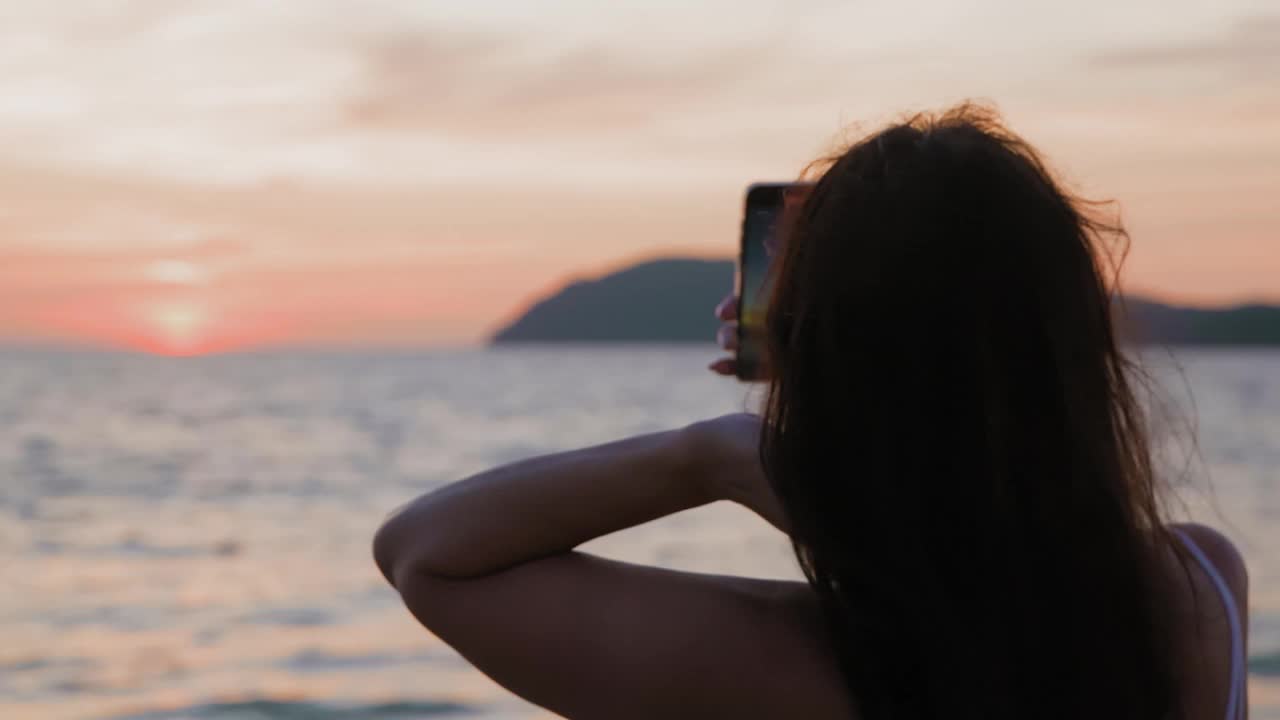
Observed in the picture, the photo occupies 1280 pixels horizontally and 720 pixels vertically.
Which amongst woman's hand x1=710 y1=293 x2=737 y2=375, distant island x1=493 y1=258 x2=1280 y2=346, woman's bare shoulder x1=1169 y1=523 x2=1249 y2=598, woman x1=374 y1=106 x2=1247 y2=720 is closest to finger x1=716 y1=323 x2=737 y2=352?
woman's hand x1=710 y1=293 x2=737 y2=375

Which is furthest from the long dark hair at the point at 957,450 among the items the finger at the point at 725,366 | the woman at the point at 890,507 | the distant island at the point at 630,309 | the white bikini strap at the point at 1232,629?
the distant island at the point at 630,309

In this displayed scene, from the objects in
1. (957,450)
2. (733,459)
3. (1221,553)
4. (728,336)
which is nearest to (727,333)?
(728,336)

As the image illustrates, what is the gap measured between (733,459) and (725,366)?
0.95 ft

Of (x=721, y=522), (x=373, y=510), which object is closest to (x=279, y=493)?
(x=373, y=510)

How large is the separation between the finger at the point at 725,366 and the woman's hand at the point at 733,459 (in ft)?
0.74

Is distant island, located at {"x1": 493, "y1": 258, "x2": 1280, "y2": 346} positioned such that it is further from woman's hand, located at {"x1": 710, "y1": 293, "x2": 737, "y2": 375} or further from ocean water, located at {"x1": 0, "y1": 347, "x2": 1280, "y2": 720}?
woman's hand, located at {"x1": 710, "y1": 293, "x2": 737, "y2": 375}

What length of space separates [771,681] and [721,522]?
1452 cm

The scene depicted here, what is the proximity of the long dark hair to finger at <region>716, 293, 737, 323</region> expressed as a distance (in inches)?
11.5

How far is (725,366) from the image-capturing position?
1615 millimetres

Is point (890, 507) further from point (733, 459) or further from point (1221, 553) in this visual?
point (1221, 553)

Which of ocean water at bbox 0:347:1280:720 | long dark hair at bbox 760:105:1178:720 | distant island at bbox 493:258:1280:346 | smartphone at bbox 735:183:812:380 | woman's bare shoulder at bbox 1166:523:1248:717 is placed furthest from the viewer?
distant island at bbox 493:258:1280:346

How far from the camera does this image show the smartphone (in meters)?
1.55

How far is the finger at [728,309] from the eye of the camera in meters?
1.61

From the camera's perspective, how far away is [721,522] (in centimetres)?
1573
